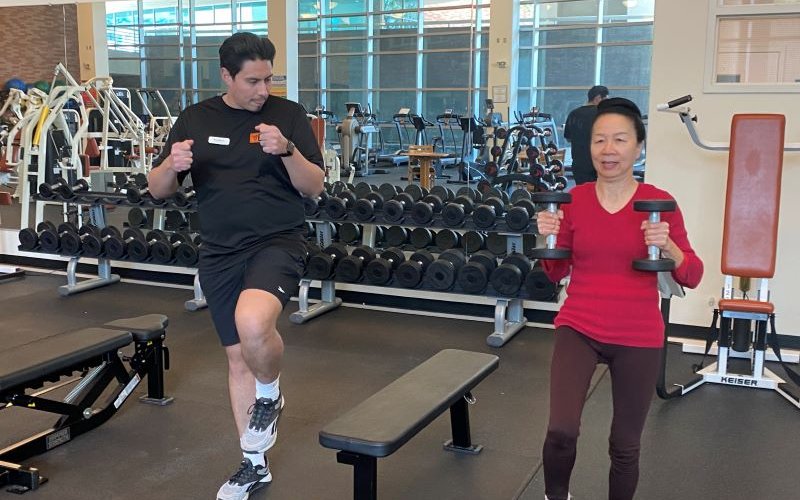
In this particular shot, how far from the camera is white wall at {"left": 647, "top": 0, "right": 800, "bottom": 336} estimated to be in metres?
3.47

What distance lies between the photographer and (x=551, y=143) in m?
4.64

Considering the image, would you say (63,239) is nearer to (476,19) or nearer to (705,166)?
(476,19)

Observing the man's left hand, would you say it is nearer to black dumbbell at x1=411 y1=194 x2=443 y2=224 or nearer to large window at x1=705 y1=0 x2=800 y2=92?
black dumbbell at x1=411 y1=194 x2=443 y2=224

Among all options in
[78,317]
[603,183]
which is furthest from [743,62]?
[78,317]

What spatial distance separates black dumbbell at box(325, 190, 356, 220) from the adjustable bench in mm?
1497

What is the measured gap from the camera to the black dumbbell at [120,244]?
15.2 feet

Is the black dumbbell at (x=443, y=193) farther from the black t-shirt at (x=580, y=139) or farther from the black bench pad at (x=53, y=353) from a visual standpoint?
the black bench pad at (x=53, y=353)

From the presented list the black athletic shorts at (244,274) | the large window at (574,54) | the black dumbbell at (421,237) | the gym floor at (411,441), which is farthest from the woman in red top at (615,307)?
the large window at (574,54)

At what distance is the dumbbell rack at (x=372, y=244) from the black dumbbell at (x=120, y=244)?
3.77ft

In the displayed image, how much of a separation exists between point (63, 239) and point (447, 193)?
2514mm

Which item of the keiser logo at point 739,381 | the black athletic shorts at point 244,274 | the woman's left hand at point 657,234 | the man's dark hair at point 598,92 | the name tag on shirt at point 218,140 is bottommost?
the keiser logo at point 739,381

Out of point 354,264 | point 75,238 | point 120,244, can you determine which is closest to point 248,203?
point 354,264

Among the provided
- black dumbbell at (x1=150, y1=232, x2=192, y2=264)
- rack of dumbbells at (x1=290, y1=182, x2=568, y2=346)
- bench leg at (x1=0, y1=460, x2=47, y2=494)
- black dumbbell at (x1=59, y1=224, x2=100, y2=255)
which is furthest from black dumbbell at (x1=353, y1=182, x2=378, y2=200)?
bench leg at (x1=0, y1=460, x2=47, y2=494)

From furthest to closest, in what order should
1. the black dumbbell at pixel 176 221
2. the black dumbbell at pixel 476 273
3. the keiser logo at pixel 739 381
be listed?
the black dumbbell at pixel 176 221 → the black dumbbell at pixel 476 273 → the keiser logo at pixel 739 381
